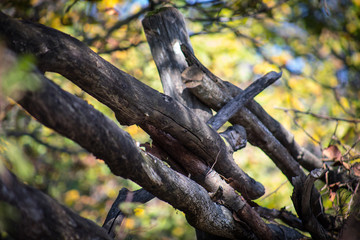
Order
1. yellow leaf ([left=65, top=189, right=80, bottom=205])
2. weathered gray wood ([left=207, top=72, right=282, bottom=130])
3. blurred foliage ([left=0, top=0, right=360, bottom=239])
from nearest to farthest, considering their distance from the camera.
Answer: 1. weathered gray wood ([left=207, top=72, right=282, bottom=130])
2. blurred foliage ([left=0, top=0, right=360, bottom=239])
3. yellow leaf ([left=65, top=189, right=80, bottom=205])

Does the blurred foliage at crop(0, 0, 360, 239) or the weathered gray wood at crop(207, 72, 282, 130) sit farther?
the blurred foliage at crop(0, 0, 360, 239)

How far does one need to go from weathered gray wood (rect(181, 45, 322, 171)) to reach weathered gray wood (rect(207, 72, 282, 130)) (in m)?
0.08

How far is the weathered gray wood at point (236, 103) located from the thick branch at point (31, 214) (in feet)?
3.53

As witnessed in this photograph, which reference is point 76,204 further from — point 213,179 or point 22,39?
point 22,39

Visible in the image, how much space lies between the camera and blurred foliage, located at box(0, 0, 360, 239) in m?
3.35

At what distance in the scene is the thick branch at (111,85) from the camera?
118 cm

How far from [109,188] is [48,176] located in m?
1.56

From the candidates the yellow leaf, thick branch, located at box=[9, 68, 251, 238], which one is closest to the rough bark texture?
thick branch, located at box=[9, 68, 251, 238]

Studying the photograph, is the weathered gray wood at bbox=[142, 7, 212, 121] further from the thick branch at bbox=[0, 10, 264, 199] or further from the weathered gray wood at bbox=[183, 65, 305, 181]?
the thick branch at bbox=[0, 10, 264, 199]

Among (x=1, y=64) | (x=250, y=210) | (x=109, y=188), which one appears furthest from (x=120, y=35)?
(x=1, y=64)

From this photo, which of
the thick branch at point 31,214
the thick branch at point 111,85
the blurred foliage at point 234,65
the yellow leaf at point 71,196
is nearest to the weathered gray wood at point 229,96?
the thick branch at point 111,85

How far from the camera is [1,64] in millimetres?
789

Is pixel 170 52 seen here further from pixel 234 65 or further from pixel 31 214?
pixel 234 65

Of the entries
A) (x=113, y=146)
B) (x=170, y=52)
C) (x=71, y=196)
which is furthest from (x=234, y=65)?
(x=113, y=146)
